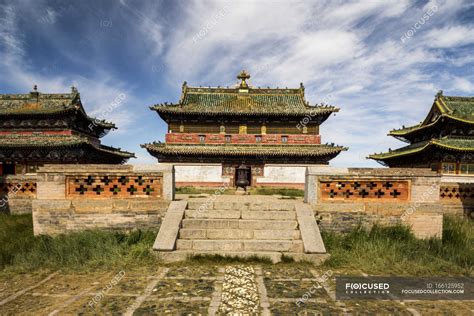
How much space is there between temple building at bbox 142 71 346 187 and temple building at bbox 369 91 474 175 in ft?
19.1

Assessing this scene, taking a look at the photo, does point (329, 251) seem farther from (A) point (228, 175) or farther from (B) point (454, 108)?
(B) point (454, 108)

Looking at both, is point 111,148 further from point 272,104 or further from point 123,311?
point 123,311

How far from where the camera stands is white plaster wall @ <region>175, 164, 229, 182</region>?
65.2 feet

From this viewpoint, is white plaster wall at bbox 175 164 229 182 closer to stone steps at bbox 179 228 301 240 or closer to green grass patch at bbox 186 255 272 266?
stone steps at bbox 179 228 301 240

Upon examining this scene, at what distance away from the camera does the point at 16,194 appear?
10703mm

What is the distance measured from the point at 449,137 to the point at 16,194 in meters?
23.3

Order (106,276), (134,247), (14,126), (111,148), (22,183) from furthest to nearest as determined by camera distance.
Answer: (111,148) < (14,126) < (22,183) < (134,247) < (106,276)

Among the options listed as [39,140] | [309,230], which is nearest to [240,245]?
[309,230]

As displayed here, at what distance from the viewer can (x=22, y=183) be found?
34.9 feet

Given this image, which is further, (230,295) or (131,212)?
(131,212)

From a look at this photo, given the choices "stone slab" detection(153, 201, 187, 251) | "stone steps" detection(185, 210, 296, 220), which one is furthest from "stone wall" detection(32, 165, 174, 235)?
"stone steps" detection(185, 210, 296, 220)

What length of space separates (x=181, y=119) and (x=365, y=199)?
55.6 feet

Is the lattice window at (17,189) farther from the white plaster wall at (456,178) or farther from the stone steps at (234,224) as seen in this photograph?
the white plaster wall at (456,178)

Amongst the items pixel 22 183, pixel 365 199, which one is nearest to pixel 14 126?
pixel 22 183
